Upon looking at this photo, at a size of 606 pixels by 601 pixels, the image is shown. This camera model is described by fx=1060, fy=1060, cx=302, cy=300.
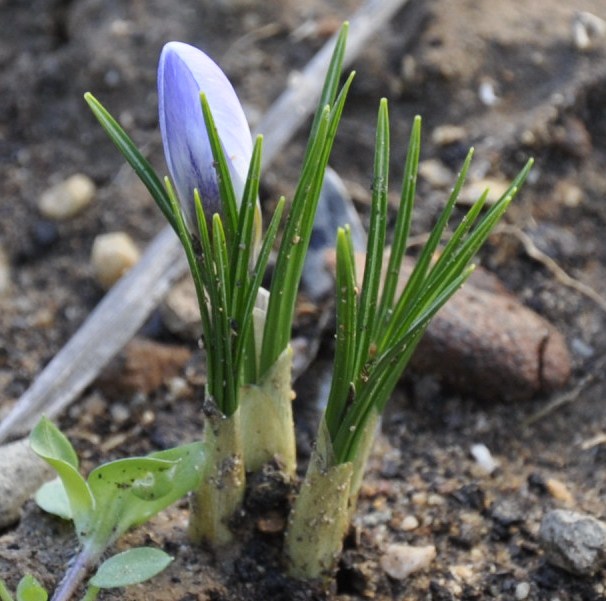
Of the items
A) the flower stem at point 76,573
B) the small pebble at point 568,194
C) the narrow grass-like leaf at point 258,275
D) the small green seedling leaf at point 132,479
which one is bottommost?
the small pebble at point 568,194

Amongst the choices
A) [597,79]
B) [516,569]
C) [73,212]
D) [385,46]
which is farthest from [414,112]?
[516,569]

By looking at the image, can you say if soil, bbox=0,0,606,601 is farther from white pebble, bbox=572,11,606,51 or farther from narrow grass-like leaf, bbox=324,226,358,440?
narrow grass-like leaf, bbox=324,226,358,440

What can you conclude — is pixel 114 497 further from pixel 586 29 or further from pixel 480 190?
pixel 586 29

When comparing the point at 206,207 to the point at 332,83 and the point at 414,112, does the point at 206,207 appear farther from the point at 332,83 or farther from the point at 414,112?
the point at 414,112

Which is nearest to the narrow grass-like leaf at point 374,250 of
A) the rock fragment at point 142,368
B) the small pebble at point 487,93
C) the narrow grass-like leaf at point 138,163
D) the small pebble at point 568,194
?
the narrow grass-like leaf at point 138,163

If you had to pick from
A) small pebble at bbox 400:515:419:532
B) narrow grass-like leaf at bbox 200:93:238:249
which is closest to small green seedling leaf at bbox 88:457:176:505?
narrow grass-like leaf at bbox 200:93:238:249

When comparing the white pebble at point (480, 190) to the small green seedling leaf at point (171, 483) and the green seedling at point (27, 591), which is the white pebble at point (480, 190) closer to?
the small green seedling leaf at point (171, 483)
